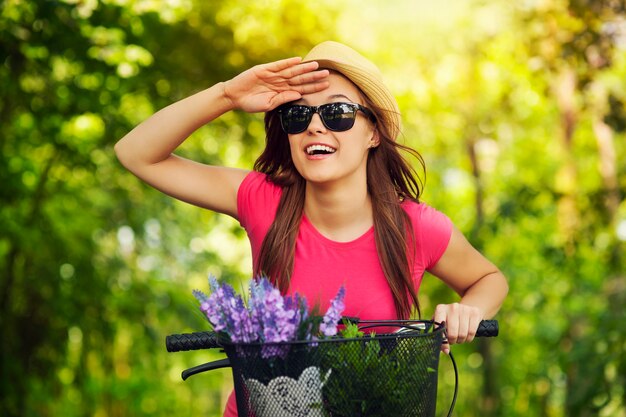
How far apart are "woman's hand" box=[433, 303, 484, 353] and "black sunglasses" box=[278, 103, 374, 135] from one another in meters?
0.70

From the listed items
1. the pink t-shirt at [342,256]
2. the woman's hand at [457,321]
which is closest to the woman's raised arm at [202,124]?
the pink t-shirt at [342,256]

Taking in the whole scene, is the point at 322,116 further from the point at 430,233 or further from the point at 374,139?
the point at 430,233

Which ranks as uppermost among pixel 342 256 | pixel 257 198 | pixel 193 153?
pixel 193 153

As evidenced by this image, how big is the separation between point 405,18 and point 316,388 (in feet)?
48.8

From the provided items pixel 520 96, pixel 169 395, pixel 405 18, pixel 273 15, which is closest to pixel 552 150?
pixel 520 96

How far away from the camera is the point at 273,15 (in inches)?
400

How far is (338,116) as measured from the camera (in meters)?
3.00

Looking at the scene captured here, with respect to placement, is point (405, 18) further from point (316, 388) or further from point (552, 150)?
point (316, 388)

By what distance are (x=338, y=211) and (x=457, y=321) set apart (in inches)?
28.0

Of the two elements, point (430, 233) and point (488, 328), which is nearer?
point (488, 328)

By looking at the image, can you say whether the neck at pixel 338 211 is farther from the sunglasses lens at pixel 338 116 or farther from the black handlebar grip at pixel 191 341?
the black handlebar grip at pixel 191 341

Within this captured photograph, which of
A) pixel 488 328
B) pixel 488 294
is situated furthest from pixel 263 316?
pixel 488 294

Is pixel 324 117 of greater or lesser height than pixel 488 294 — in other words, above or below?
above

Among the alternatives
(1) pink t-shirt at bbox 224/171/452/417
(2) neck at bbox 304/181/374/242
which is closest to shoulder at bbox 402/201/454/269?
(1) pink t-shirt at bbox 224/171/452/417
